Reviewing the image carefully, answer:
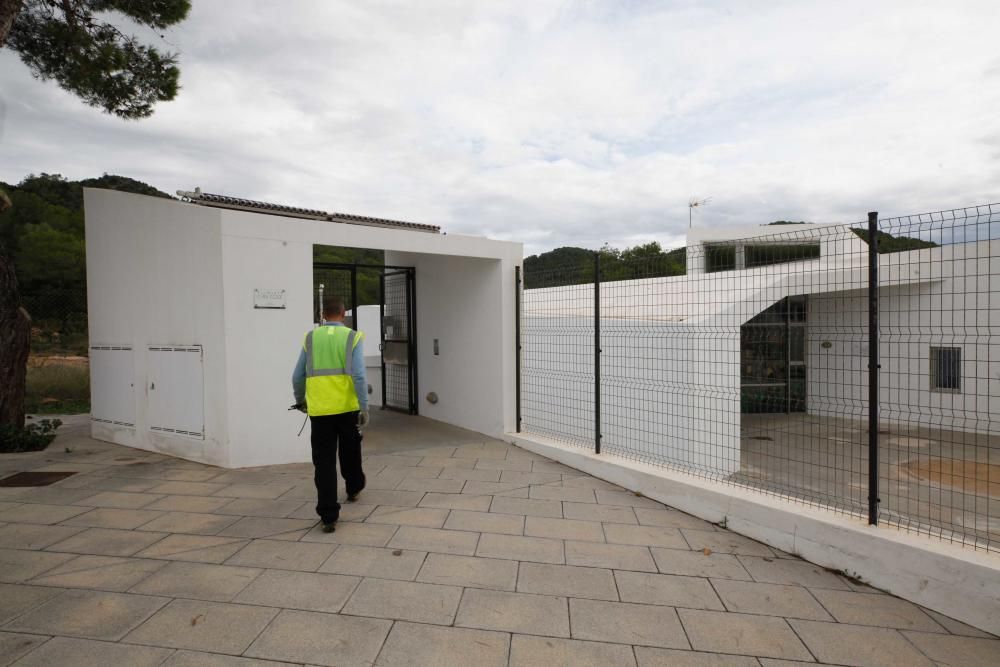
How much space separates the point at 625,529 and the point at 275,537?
264 cm

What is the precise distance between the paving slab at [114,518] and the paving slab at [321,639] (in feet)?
6.24

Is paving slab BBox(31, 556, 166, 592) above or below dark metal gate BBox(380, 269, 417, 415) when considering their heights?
below

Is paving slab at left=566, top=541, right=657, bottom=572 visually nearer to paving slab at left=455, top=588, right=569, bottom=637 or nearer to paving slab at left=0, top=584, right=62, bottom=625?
paving slab at left=455, top=588, right=569, bottom=637

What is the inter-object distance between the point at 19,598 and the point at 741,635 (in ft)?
12.9

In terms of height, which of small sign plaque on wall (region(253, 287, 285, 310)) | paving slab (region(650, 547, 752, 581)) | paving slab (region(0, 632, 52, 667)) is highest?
small sign plaque on wall (region(253, 287, 285, 310))

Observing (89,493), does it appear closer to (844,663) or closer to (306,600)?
(306,600)

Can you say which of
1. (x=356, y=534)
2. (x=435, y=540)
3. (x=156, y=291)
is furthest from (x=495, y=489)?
(x=156, y=291)

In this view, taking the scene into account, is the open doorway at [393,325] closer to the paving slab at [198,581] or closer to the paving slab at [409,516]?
the paving slab at [409,516]

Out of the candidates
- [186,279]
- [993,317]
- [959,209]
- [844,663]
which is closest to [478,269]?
[186,279]

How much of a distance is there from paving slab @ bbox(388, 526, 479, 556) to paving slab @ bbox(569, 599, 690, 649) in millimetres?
1008

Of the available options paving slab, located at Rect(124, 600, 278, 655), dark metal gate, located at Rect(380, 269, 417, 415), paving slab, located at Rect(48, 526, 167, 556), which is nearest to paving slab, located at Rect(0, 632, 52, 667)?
paving slab, located at Rect(124, 600, 278, 655)

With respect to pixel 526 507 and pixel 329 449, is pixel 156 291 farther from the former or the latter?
pixel 526 507

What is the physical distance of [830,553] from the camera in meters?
3.81

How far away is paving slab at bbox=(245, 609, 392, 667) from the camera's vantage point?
2.70 metres
